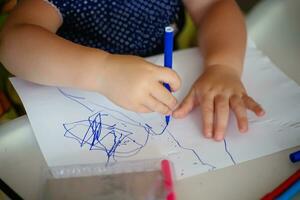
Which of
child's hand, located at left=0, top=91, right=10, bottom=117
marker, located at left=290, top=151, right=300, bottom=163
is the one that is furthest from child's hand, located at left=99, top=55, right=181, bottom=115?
child's hand, located at left=0, top=91, right=10, bottom=117

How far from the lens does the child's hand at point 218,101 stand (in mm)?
482

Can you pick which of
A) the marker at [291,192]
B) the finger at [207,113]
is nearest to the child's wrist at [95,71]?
the finger at [207,113]

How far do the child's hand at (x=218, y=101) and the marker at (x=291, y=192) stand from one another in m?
0.10

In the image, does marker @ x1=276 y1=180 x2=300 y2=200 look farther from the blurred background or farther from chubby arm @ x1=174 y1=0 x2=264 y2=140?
the blurred background

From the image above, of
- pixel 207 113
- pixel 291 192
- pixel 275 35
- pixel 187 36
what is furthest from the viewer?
pixel 187 36

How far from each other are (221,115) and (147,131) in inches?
3.4

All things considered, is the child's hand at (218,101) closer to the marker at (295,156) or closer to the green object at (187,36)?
the marker at (295,156)

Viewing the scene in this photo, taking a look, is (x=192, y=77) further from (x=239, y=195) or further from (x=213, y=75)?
(x=239, y=195)

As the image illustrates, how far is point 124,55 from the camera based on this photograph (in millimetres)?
487

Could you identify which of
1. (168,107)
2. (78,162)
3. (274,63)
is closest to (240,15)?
(274,63)

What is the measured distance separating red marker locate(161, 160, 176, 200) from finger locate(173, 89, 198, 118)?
86 millimetres

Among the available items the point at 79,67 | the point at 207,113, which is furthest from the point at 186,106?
the point at 79,67

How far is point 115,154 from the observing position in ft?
1.48

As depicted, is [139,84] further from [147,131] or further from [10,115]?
[10,115]
